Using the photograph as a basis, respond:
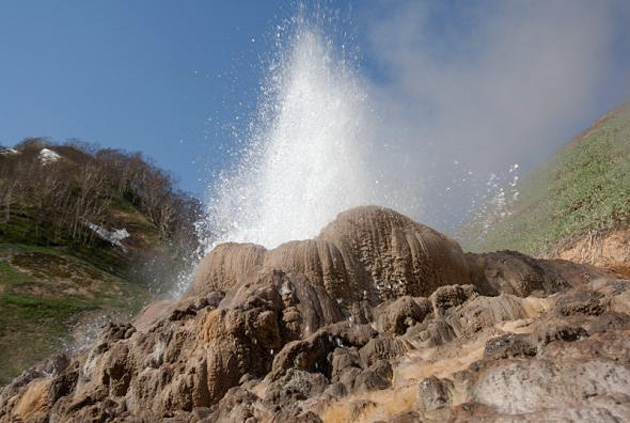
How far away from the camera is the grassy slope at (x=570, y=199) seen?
1075 inches

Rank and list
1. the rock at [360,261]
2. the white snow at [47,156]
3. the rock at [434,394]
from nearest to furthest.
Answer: the rock at [434,394]
the rock at [360,261]
the white snow at [47,156]

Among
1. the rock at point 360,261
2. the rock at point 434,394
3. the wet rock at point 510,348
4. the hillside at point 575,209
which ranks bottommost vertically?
the rock at point 434,394

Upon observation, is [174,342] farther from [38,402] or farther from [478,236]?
[478,236]

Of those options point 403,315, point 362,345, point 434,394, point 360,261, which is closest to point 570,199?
point 360,261

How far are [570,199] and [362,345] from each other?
2571 centimetres

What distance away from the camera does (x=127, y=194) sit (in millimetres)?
80188

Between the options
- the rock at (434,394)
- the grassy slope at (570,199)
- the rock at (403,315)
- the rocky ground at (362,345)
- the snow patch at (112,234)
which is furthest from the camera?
the snow patch at (112,234)

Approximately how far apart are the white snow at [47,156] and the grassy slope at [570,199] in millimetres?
57026

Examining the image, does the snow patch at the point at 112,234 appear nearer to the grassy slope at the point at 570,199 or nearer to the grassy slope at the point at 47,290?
the grassy slope at the point at 47,290

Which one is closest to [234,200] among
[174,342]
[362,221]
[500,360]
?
[362,221]

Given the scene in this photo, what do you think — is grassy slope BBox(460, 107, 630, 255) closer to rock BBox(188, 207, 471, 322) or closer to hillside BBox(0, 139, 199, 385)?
rock BBox(188, 207, 471, 322)

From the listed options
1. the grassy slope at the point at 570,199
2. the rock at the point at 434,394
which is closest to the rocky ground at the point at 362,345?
the rock at the point at 434,394

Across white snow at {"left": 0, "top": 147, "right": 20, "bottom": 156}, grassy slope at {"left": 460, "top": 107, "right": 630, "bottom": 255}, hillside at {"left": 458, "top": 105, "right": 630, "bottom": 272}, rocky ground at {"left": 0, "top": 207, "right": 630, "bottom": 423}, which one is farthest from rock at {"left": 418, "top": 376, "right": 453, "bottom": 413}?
white snow at {"left": 0, "top": 147, "right": 20, "bottom": 156}

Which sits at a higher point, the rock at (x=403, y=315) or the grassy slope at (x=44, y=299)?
the grassy slope at (x=44, y=299)
